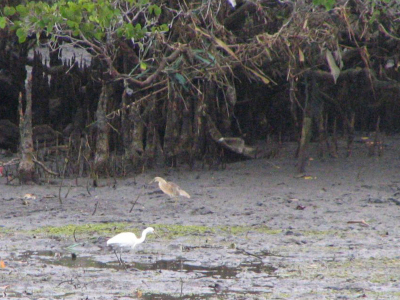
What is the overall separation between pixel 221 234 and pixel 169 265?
3.41ft

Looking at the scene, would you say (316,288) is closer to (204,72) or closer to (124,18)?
(204,72)

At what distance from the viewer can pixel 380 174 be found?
27.4 ft

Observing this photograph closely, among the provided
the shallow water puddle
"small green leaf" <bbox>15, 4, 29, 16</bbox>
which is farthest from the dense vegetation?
the shallow water puddle

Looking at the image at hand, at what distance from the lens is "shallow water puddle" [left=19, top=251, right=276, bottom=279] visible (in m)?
4.97

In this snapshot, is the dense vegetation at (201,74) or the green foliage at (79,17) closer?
the green foliage at (79,17)

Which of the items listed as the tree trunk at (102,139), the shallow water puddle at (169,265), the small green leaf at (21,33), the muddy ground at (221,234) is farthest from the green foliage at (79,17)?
the shallow water puddle at (169,265)

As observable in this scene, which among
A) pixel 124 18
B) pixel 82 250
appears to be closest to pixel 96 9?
pixel 124 18

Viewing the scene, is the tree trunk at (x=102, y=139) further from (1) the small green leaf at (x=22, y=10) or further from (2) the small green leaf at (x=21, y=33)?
(1) the small green leaf at (x=22, y=10)

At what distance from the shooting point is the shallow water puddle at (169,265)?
4973 mm

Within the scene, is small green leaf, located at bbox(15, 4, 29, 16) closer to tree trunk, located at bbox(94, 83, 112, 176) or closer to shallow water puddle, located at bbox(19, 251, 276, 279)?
tree trunk, located at bbox(94, 83, 112, 176)

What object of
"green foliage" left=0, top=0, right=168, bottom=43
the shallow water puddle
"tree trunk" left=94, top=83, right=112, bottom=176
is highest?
"green foliage" left=0, top=0, right=168, bottom=43

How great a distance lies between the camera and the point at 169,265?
16.9 feet

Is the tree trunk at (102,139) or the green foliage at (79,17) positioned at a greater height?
the green foliage at (79,17)

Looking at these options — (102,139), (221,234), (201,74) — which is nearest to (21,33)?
(102,139)
